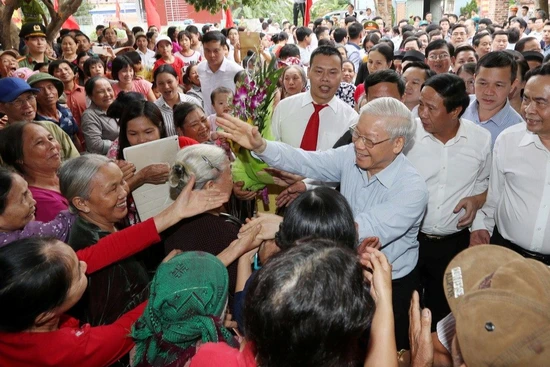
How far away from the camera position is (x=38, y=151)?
274 centimetres

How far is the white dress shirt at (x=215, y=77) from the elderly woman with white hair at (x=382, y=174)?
11.2ft

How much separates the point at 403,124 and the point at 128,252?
4.64 ft

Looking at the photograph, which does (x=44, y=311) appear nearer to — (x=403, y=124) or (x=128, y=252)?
(x=128, y=252)

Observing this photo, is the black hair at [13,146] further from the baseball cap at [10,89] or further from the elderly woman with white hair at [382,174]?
the elderly woman with white hair at [382,174]

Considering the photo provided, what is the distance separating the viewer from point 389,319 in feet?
4.50

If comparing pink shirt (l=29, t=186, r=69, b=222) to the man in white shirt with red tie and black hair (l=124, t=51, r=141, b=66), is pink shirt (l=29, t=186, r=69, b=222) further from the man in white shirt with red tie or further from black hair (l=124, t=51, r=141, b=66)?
black hair (l=124, t=51, r=141, b=66)

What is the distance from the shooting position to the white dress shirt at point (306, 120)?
3.53m

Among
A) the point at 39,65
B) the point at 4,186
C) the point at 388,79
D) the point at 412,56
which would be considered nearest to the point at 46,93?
the point at 39,65

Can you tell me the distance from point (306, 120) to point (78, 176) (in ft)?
6.29

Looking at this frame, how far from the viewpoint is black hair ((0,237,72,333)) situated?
145 centimetres

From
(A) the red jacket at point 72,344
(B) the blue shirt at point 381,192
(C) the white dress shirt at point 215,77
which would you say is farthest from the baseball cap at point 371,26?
(A) the red jacket at point 72,344

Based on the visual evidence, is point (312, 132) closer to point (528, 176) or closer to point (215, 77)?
point (528, 176)

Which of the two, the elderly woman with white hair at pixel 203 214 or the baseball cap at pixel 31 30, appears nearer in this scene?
the elderly woman with white hair at pixel 203 214

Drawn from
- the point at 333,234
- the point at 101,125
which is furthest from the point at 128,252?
the point at 101,125
